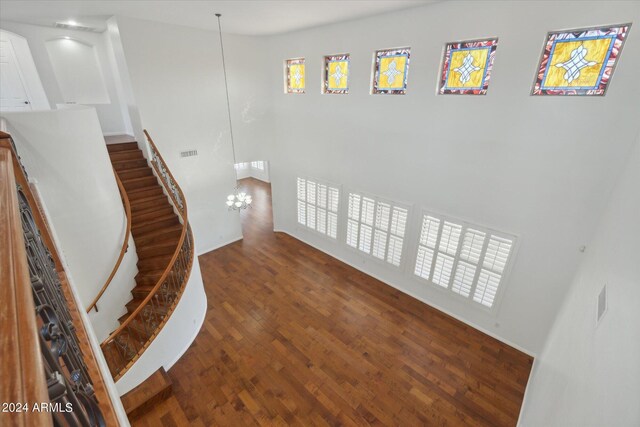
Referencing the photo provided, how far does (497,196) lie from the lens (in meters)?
4.44

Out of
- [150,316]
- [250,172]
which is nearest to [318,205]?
[150,316]

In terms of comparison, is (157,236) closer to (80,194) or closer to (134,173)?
(134,173)

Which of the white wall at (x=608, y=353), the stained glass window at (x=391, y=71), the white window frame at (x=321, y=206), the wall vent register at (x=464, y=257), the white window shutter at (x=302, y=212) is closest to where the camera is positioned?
the white wall at (x=608, y=353)

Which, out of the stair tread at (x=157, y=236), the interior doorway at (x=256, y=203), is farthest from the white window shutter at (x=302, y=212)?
the stair tread at (x=157, y=236)

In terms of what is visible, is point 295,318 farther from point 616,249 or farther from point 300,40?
point 300,40

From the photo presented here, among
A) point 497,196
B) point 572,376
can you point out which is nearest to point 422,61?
point 497,196

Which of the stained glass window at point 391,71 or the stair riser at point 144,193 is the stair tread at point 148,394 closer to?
the stair riser at point 144,193

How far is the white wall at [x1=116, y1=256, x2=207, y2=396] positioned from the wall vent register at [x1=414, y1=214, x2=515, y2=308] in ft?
14.0

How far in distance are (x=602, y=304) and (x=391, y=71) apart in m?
4.60

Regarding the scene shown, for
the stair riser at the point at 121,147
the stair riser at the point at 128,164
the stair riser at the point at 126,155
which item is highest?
the stair riser at the point at 121,147

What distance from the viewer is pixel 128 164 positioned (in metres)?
6.35

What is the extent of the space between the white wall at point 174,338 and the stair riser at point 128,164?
3.06m

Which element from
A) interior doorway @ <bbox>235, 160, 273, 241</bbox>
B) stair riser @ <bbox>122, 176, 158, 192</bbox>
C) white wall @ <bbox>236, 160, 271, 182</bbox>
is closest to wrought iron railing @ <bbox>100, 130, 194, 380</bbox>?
stair riser @ <bbox>122, 176, 158, 192</bbox>

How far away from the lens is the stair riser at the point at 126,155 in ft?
20.6
